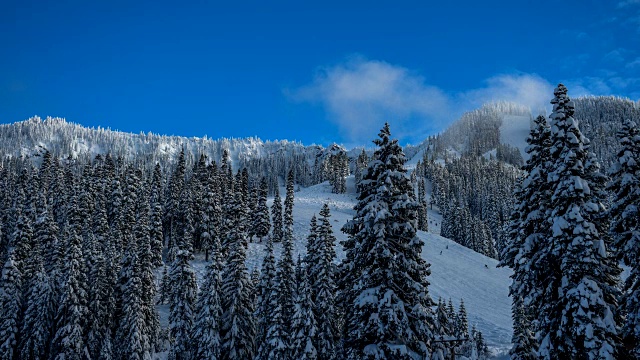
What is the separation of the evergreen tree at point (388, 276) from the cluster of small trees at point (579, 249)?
16.2 ft

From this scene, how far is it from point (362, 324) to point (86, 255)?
41502mm

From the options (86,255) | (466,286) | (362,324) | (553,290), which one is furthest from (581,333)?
(466,286)

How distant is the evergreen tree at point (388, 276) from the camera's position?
17281 mm

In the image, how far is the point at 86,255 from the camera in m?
48.5

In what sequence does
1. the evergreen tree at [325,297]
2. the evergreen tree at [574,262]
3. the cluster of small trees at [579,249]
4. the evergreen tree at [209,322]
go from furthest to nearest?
Result: the evergreen tree at [209,322] < the evergreen tree at [325,297] < the cluster of small trees at [579,249] < the evergreen tree at [574,262]

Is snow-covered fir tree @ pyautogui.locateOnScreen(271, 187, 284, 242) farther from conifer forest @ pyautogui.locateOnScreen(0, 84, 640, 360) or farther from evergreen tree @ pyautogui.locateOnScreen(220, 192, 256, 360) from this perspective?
evergreen tree @ pyautogui.locateOnScreen(220, 192, 256, 360)

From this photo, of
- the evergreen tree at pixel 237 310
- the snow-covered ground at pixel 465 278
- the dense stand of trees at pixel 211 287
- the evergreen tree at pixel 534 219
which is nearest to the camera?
the dense stand of trees at pixel 211 287

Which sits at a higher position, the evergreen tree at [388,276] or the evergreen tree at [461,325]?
the evergreen tree at [388,276]

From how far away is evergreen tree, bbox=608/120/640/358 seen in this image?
1641cm

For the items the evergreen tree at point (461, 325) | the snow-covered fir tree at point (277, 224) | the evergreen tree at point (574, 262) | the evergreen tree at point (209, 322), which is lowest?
the evergreen tree at point (461, 325)

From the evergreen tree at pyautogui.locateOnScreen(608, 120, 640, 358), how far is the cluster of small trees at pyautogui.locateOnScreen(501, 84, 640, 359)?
32 millimetres

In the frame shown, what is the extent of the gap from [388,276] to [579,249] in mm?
7349

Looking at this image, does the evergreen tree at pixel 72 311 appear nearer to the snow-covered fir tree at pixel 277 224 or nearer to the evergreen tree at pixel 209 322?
the evergreen tree at pixel 209 322

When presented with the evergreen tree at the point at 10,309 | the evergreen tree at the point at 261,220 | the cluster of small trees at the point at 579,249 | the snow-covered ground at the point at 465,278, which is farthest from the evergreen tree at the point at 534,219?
the evergreen tree at the point at 261,220
